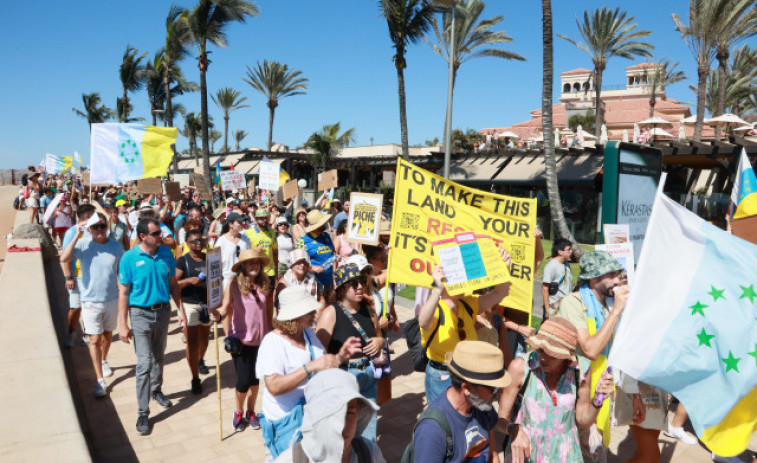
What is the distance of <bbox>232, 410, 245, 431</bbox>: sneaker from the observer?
4.98 metres

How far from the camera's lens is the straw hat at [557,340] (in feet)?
9.46

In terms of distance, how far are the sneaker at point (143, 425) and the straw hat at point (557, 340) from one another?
3.83 m

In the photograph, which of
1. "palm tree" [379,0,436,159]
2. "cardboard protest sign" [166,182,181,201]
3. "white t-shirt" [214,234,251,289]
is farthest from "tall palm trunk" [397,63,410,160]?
"white t-shirt" [214,234,251,289]

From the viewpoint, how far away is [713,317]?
2785mm

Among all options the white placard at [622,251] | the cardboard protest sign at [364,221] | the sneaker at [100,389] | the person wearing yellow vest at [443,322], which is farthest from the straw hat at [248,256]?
the white placard at [622,251]

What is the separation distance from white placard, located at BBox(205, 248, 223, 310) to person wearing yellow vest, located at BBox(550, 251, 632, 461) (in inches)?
129

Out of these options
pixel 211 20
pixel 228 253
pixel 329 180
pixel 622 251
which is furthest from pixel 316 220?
pixel 211 20

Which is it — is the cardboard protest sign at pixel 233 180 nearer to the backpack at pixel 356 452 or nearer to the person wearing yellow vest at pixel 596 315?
the person wearing yellow vest at pixel 596 315

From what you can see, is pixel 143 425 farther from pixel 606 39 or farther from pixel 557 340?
pixel 606 39

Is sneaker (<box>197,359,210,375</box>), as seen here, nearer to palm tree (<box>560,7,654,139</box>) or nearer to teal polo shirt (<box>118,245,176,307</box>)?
teal polo shirt (<box>118,245,176,307</box>)

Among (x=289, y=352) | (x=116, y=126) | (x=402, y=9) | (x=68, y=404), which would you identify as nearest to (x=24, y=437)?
(x=68, y=404)

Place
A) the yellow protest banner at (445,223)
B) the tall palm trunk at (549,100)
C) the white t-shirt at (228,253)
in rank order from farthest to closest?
1. the tall palm trunk at (549,100)
2. the white t-shirt at (228,253)
3. the yellow protest banner at (445,223)

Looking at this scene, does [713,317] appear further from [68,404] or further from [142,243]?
[142,243]

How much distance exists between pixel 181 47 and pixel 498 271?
31.3 meters
